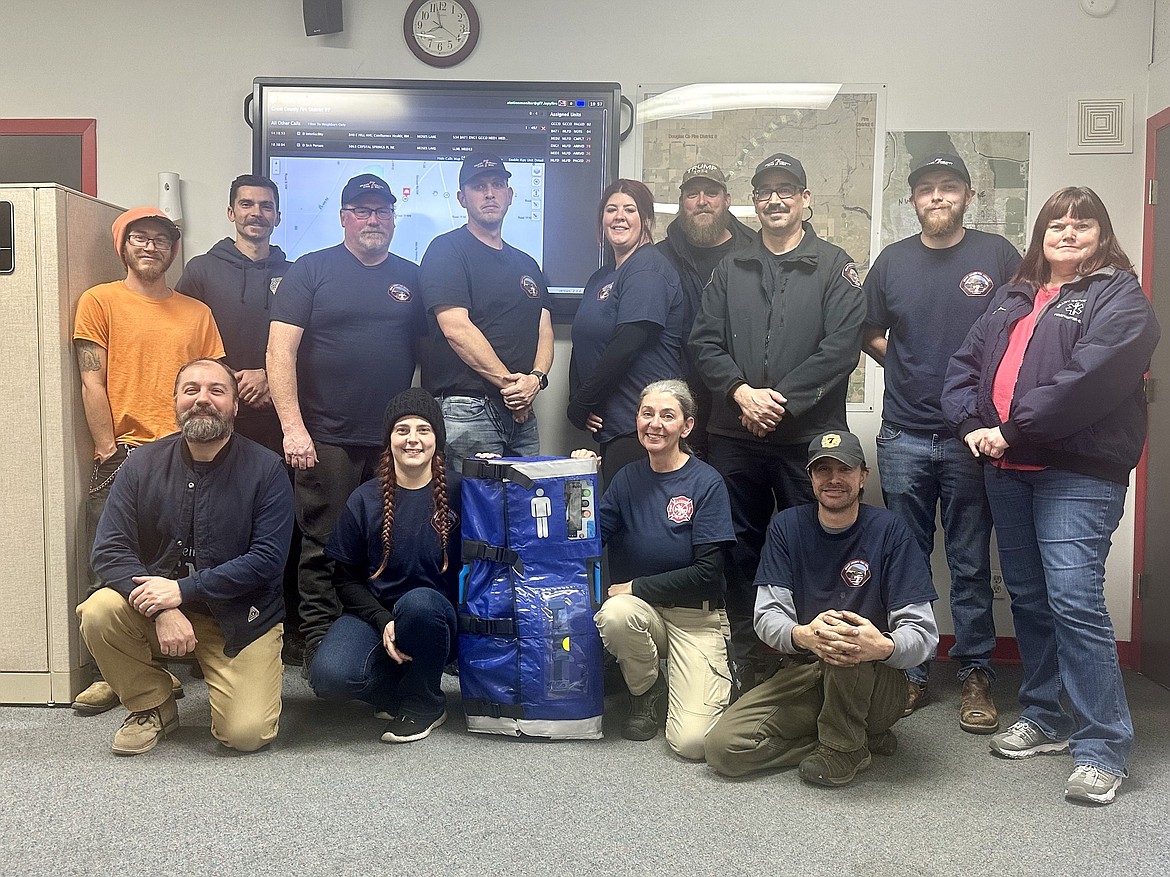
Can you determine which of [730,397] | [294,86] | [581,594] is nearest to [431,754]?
[581,594]

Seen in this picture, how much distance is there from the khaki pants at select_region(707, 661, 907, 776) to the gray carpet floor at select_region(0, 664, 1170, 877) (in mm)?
73

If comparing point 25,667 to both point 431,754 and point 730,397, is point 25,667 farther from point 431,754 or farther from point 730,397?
point 730,397

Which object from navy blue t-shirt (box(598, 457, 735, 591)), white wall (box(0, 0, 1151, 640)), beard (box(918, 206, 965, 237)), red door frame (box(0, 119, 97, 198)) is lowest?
navy blue t-shirt (box(598, 457, 735, 591))

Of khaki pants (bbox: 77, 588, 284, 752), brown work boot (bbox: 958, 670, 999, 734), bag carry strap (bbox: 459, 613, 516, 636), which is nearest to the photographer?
khaki pants (bbox: 77, 588, 284, 752)

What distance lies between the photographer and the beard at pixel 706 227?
330 centimetres

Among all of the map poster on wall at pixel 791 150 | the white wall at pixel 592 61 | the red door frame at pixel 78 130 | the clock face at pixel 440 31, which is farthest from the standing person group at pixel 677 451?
the red door frame at pixel 78 130

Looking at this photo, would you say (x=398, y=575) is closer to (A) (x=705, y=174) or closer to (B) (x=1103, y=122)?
(A) (x=705, y=174)

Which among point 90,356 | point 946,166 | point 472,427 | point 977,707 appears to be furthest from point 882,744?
point 90,356

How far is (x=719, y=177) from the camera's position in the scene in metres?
3.31

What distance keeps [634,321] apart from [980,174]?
160 centimetres

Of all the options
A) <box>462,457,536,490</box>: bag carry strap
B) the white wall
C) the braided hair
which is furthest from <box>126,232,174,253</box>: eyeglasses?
<box>462,457,536,490</box>: bag carry strap

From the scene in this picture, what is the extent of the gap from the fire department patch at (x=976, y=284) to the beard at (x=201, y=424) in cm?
Answer: 224

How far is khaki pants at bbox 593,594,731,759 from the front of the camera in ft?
8.35

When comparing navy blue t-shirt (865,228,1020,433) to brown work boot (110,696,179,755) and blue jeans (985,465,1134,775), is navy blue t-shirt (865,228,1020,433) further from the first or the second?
brown work boot (110,696,179,755)
